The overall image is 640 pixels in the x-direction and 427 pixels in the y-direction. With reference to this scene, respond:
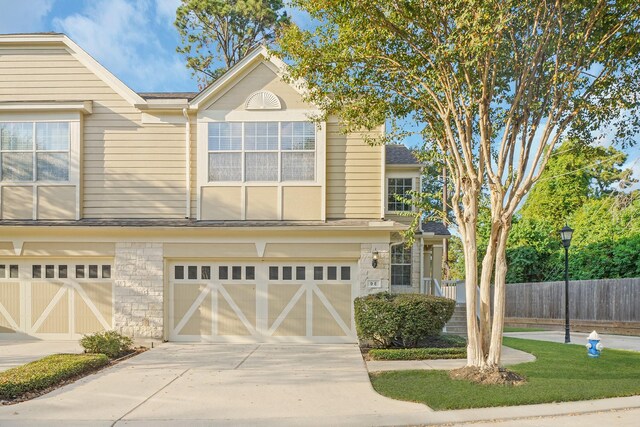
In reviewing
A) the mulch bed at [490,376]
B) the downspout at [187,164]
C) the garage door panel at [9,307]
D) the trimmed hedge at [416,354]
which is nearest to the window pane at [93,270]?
the garage door panel at [9,307]

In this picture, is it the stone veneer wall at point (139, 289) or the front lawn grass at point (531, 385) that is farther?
the stone veneer wall at point (139, 289)

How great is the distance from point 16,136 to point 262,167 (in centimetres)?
631

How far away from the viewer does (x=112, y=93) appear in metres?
14.0

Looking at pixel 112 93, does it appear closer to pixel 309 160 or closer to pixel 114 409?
pixel 309 160

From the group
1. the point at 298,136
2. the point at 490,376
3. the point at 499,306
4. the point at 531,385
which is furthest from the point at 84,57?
the point at 531,385

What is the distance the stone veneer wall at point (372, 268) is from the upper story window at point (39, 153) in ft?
25.3

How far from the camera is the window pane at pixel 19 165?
1381cm

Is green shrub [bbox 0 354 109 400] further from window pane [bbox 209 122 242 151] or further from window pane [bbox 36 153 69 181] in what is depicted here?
window pane [bbox 209 122 242 151]

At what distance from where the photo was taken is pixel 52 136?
13797mm

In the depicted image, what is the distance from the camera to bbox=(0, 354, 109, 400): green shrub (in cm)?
811

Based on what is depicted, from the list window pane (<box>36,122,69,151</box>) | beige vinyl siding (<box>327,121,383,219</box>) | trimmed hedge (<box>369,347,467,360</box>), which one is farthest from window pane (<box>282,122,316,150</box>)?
window pane (<box>36,122,69,151</box>)

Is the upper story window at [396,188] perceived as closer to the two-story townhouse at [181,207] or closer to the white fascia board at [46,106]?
the two-story townhouse at [181,207]

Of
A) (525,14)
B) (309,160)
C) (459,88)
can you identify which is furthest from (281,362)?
(525,14)

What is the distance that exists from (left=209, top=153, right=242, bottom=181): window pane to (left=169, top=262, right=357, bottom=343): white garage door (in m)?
2.18
